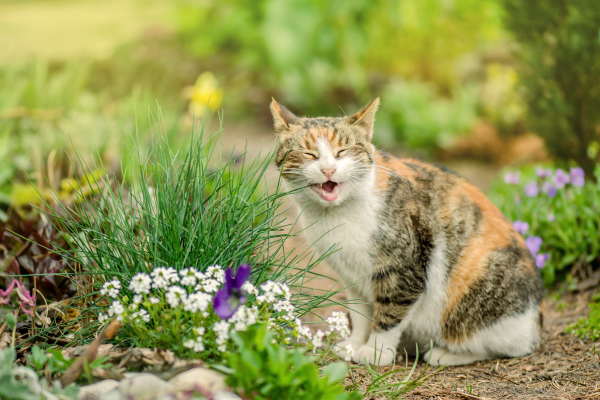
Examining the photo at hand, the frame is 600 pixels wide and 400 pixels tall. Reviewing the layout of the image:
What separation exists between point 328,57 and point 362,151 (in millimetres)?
6193

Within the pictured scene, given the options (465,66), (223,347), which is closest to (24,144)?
(223,347)

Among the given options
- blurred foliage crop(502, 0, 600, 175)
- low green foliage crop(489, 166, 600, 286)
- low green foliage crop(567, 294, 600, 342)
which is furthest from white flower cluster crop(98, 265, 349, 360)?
blurred foliage crop(502, 0, 600, 175)

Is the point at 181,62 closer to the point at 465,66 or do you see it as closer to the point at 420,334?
the point at 465,66

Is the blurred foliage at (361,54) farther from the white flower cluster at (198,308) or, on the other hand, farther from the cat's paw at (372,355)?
the white flower cluster at (198,308)

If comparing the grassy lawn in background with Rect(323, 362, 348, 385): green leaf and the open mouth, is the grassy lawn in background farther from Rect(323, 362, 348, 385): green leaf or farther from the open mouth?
Rect(323, 362, 348, 385): green leaf

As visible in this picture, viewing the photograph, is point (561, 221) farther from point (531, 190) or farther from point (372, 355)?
point (372, 355)

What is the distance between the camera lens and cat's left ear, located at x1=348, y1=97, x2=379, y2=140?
275 cm

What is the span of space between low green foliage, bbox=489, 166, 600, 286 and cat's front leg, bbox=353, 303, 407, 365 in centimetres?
154

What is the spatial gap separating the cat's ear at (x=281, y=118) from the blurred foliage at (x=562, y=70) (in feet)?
10.1

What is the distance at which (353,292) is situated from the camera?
293 centimetres

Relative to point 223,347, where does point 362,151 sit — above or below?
above

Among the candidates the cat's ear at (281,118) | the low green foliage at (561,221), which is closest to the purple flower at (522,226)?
the low green foliage at (561,221)

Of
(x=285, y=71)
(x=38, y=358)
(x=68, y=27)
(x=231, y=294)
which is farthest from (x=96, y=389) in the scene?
(x=68, y=27)

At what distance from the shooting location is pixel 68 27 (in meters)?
8.95
